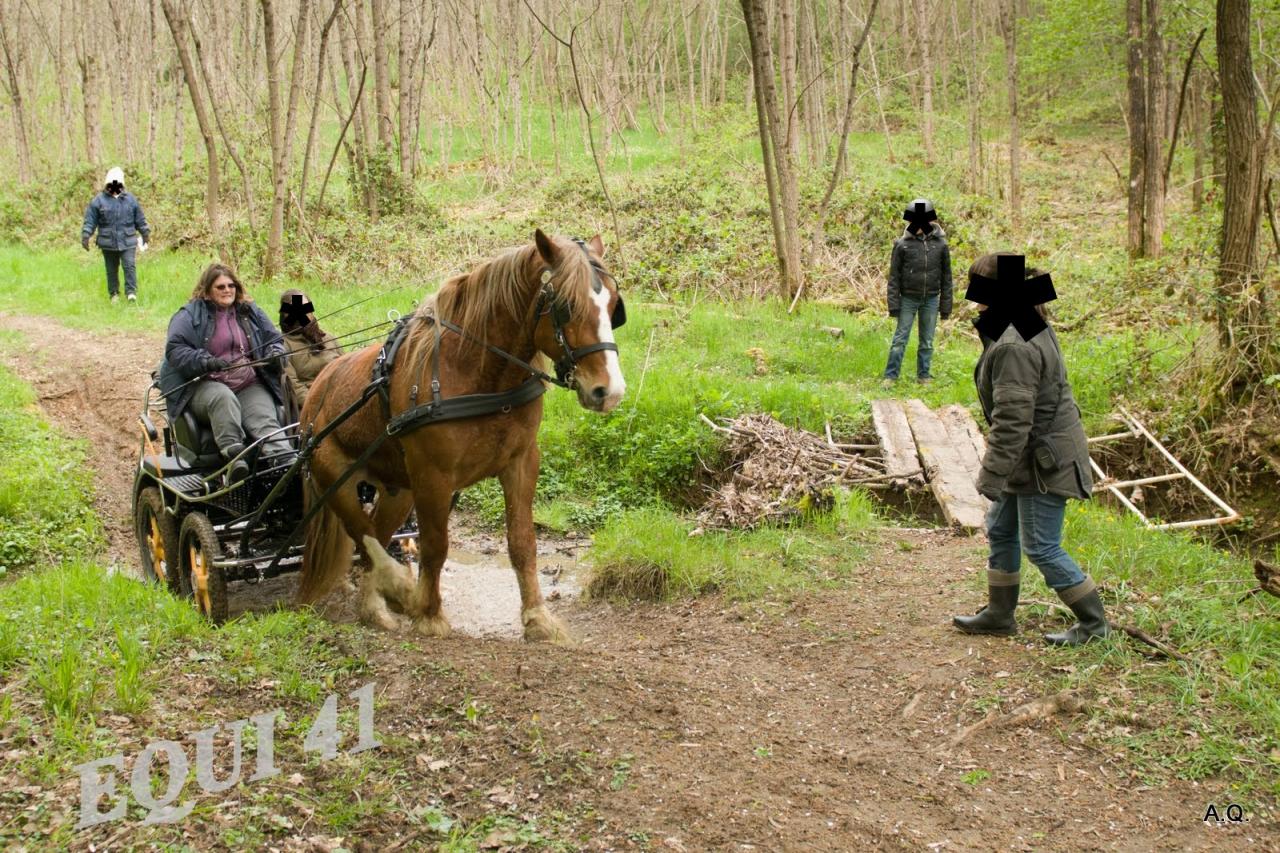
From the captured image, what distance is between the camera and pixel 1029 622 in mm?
5074

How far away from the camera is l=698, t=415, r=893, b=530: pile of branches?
7105 mm

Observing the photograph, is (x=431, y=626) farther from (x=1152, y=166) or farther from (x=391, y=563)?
(x=1152, y=166)

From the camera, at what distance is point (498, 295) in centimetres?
477

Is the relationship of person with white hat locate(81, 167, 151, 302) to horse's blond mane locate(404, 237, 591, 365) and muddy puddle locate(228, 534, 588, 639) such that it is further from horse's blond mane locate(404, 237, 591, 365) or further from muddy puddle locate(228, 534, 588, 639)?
horse's blond mane locate(404, 237, 591, 365)

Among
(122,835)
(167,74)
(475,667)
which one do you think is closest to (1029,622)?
(475,667)

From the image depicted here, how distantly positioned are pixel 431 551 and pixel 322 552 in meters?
0.92

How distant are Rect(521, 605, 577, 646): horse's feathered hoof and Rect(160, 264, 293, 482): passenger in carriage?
1838 millimetres

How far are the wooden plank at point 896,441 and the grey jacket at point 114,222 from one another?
1072cm

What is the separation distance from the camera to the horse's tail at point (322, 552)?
5.64m

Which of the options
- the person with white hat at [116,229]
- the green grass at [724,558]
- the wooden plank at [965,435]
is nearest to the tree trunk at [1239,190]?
the wooden plank at [965,435]

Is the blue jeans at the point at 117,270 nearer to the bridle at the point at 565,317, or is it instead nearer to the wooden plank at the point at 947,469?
the wooden plank at the point at 947,469

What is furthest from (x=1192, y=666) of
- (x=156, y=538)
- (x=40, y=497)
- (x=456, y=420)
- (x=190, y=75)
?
(x=190, y=75)

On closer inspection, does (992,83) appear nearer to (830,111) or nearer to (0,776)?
(830,111)

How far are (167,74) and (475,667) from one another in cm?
3779
